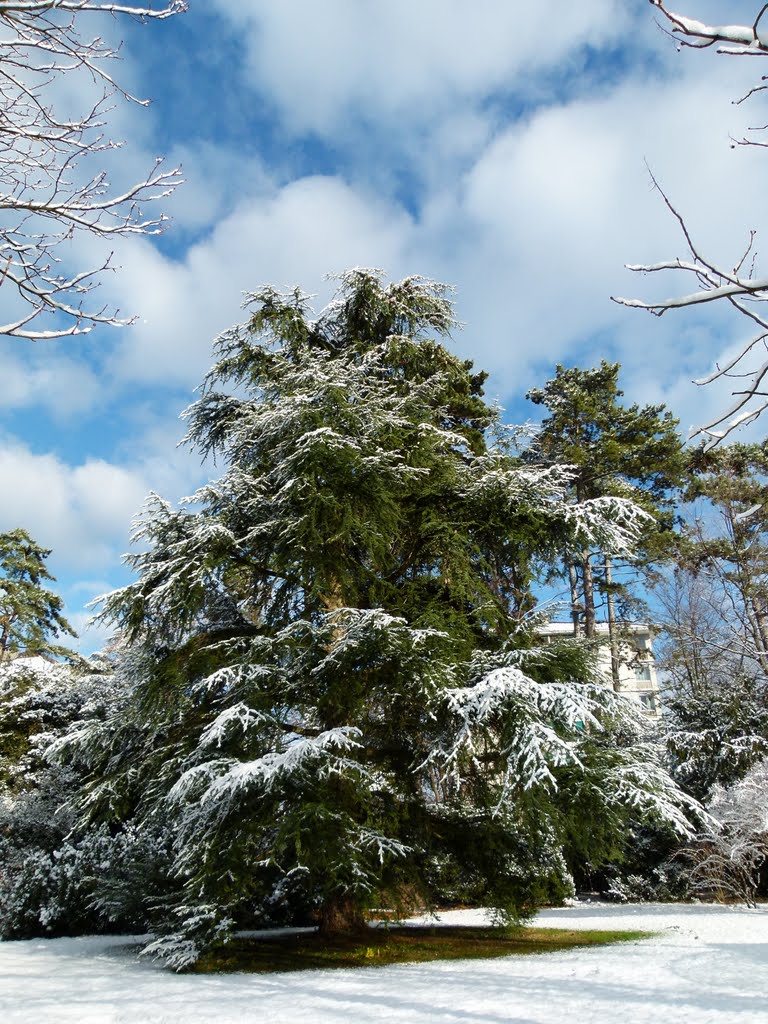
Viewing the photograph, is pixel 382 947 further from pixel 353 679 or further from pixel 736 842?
pixel 736 842

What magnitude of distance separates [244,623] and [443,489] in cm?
357

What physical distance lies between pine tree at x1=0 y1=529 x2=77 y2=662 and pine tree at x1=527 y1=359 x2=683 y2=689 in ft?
57.3

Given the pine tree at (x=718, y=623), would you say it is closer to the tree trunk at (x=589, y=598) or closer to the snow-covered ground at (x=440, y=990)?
the tree trunk at (x=589, y=598)

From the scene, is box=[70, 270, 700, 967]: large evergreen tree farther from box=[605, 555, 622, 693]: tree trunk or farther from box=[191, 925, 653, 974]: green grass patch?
box=[605, 555, 622, 693]: tree trunk

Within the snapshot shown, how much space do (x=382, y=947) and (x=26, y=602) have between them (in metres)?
20.7

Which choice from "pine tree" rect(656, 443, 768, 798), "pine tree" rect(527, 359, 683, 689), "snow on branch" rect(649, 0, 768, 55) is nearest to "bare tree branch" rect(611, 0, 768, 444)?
"snow on branch" rect(649, 0, 768, 55)

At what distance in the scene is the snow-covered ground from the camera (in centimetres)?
527

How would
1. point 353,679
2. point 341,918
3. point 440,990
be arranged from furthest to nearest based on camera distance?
point 341,918 < point 353,679 < point 440,990

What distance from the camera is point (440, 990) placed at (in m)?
6.28

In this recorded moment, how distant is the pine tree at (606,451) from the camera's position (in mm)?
19625

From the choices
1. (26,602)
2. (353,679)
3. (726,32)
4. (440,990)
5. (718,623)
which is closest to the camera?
(726,32)

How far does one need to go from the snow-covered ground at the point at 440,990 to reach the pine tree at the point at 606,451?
11.4 m

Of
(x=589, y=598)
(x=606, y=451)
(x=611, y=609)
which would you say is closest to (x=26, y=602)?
(x=589, y=598)

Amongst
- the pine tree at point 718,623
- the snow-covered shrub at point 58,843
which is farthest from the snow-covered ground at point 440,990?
the pine tree at point 718,623
